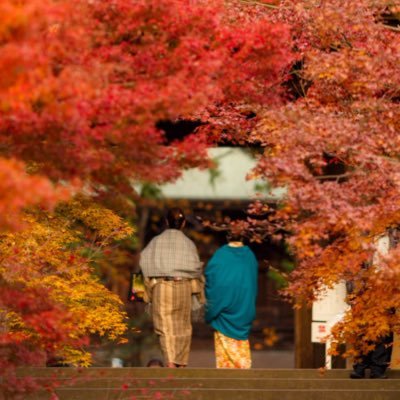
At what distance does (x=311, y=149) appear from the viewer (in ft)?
28.6

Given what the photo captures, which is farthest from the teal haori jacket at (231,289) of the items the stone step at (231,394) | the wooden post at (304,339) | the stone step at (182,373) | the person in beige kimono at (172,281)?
the wooden post at (304,339)

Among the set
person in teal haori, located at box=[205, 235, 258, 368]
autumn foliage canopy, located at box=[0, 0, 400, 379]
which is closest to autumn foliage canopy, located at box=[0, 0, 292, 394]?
autumn foliage canopy, located at box=[0, 0, 400, 379]

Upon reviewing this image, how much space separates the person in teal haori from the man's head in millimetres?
505

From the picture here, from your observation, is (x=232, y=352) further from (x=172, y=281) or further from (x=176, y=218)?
(x=176, y=218)

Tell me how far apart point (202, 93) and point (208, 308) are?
492 centimetres

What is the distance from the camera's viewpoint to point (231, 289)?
12.0 metres

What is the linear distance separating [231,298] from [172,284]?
671 millimetres

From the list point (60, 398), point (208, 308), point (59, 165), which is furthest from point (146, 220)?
point (59, 165)

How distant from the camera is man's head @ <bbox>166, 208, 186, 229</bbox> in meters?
11.8

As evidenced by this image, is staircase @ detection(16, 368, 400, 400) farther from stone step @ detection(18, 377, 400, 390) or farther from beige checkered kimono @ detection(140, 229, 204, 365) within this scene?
beige checkered kimono @ detection(140, 229, 204, 365)

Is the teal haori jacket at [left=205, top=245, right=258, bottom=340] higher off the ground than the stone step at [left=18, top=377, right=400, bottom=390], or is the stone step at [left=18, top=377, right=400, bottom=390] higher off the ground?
the teal haori jacket at [left=205, top=245, right=258, bottom=340]

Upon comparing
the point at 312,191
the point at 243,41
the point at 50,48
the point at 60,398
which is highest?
the point at 243,41

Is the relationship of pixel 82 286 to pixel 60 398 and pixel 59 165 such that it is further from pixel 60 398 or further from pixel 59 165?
pixel 59 165

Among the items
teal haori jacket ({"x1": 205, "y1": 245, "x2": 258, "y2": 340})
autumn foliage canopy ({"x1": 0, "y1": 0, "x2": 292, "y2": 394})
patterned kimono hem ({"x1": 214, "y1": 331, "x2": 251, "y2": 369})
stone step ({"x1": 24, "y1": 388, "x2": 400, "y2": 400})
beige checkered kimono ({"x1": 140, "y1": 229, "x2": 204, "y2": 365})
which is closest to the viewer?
autumn foliage canopy ({"x1": 0, "y1": 0, "x2": 292, "y2": 394})
